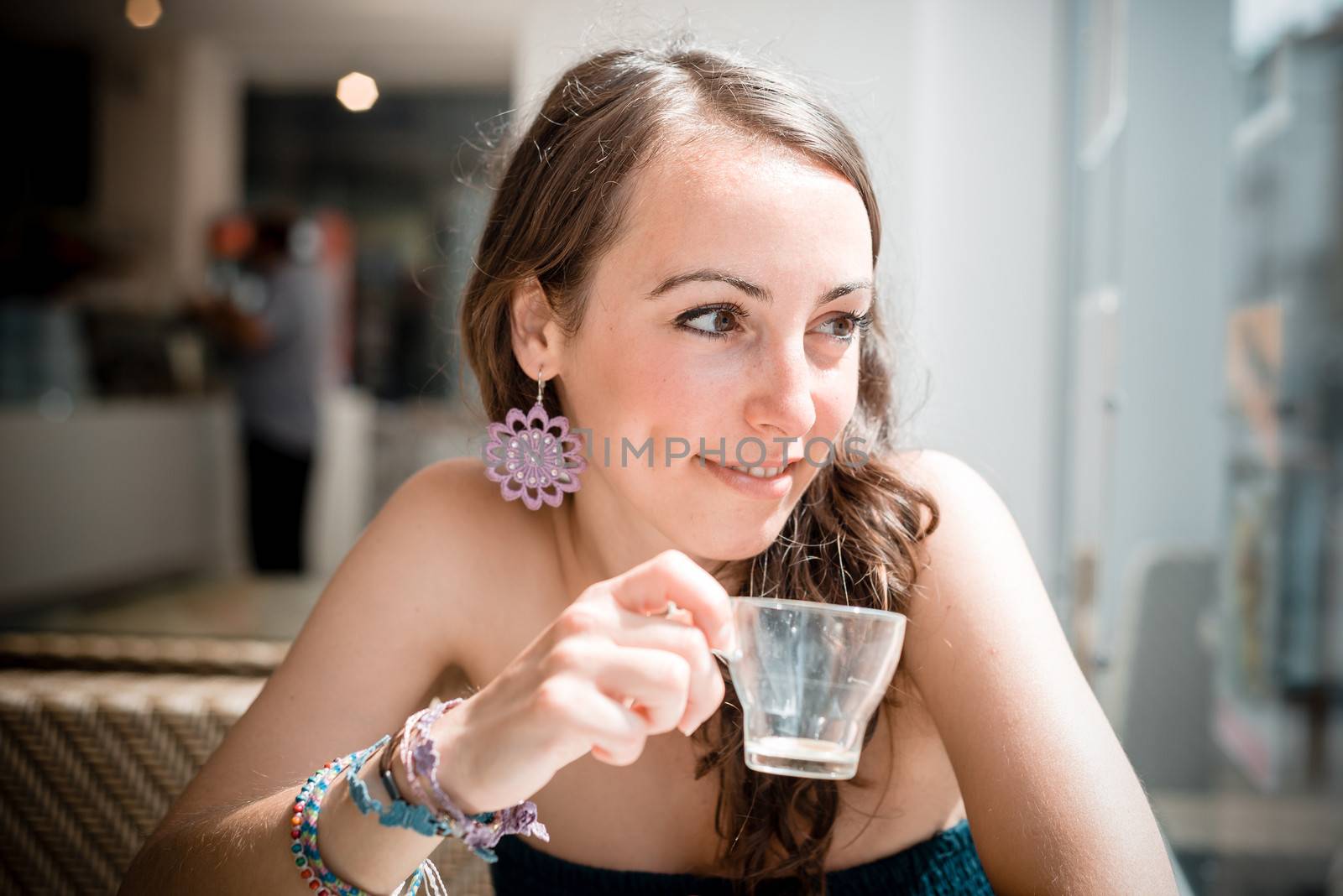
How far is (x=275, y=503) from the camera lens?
423 centimetres

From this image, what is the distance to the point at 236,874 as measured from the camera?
1.04 m

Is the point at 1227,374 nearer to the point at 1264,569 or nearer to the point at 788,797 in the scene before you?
the point at 1264,569


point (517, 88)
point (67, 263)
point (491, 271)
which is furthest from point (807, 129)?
point (67, 263)

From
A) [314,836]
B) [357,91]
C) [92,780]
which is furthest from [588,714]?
[357,91]

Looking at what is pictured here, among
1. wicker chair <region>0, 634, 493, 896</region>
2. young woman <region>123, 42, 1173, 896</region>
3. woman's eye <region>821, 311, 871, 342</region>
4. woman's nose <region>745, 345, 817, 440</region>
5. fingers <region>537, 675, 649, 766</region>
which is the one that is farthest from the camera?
wicker chair <region>0, 634, 493, 896</region>

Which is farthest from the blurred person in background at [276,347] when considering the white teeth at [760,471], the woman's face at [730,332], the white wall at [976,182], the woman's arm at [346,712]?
the white teeth at [760,471]

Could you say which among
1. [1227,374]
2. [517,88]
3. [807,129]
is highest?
[517,88]

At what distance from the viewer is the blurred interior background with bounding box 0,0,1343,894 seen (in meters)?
1.96

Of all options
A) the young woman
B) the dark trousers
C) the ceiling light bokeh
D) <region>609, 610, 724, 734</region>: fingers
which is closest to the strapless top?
the young woman

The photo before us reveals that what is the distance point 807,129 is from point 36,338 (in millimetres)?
4271

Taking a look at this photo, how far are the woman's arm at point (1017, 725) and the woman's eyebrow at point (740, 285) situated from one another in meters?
0.36

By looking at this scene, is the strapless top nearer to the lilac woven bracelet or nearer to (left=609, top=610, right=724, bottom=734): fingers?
the lilac woven bracelet

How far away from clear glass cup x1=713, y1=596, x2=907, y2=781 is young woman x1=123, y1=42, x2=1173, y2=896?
5 cm

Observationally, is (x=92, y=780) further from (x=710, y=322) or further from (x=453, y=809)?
(x=710, y=322)
